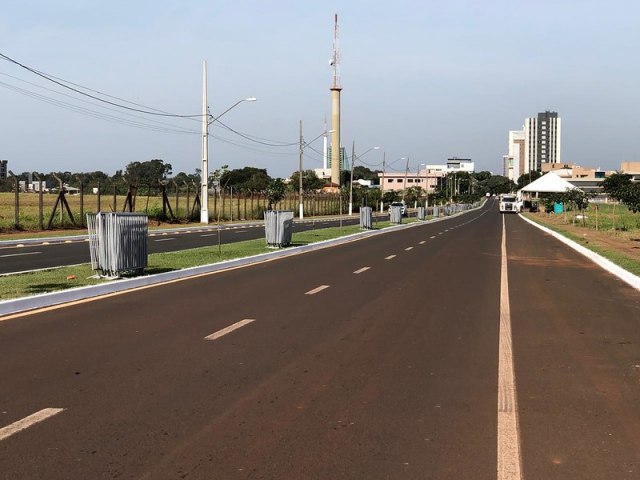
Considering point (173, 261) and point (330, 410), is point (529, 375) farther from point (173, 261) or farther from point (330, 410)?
point (173, 261)

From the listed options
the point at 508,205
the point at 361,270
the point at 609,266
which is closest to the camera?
the point at 361,270

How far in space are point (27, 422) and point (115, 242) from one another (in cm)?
909

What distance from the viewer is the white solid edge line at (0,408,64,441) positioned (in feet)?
17.3

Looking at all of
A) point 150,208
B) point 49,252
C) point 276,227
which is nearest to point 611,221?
point 150,208

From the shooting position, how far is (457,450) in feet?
16.3

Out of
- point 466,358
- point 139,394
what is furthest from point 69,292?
point 466,358

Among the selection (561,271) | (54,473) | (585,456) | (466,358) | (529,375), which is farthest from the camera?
(561,271)

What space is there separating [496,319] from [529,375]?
368 centimetres

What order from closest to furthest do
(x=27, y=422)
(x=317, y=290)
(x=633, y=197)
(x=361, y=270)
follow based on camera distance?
(x=27, y=422) → (x=317, y=290) → (x=361, y=270) → (x=633, y=197)

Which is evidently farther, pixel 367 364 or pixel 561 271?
pixel 561 271

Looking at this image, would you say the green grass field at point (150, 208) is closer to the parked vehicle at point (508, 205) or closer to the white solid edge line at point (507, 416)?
the white solid edge line at point (507, 416)

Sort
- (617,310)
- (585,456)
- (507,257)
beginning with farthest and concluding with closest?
(507,257), (617,310), (585,456)

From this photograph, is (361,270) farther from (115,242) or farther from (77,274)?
(77,274)

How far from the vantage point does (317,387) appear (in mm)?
6676
